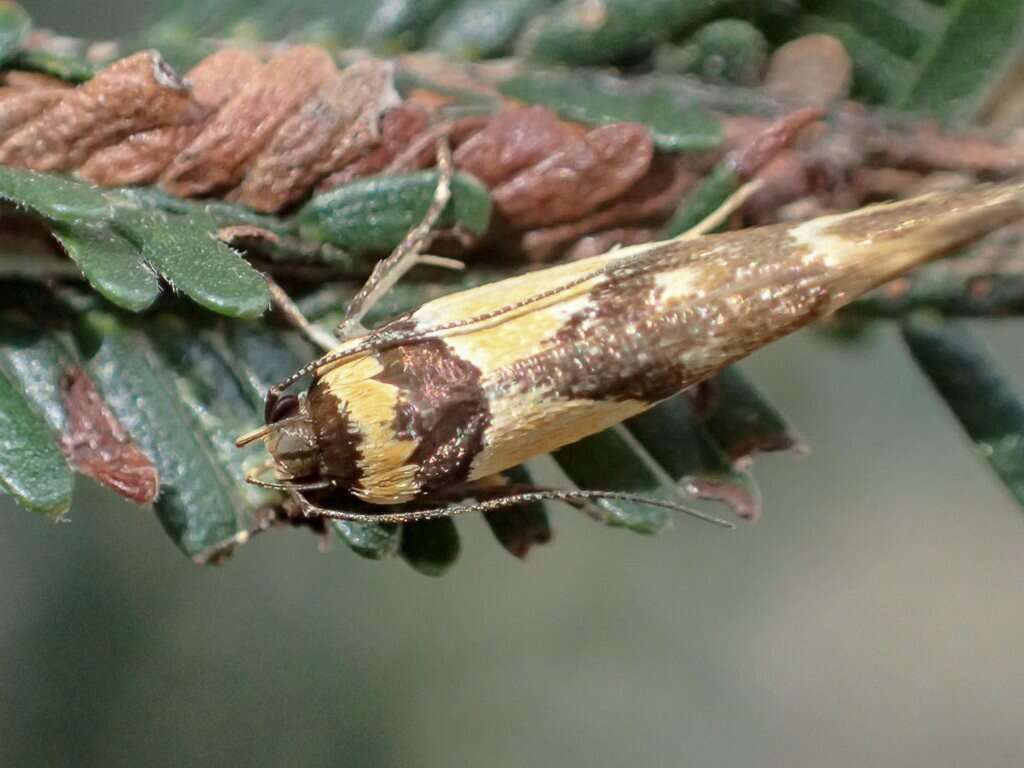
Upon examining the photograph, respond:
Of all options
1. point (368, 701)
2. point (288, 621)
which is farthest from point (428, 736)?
point (288, 621)

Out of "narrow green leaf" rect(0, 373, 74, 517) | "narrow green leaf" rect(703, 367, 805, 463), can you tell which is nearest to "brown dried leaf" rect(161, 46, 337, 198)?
"narrow green leaf" rect(0, 373, 74, 517)

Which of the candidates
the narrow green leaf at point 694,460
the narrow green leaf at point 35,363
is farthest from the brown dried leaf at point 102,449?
the narrow green leaf at point 694,460

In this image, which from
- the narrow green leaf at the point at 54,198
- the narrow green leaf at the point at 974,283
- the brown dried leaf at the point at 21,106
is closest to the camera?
the narrow green leaf at the point at 54,198

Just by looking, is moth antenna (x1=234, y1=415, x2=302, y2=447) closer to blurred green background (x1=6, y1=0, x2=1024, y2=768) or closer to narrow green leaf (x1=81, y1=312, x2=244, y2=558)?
narrow green leaf (x1=81, y1=312, x2=244, y2=558)

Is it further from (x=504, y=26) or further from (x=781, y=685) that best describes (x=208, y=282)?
(x=781, y=685)

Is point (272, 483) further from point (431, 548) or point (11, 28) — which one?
point (11, 28)

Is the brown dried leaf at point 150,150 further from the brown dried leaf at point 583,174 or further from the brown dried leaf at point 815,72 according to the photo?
the brown dried leaf at point 815,72
